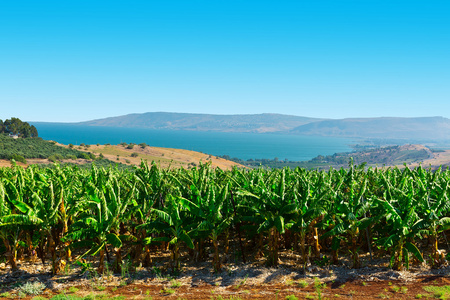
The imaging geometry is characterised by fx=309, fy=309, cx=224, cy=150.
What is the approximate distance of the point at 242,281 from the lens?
15.4 meters

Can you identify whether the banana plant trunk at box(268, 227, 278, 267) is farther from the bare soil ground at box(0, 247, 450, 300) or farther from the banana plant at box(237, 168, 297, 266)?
the bare soil ground at box(0, 247, 450, 300)

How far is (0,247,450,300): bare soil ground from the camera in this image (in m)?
13.8

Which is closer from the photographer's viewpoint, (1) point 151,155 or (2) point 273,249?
(2) point 273,249

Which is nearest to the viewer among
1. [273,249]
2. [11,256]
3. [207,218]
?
[207,218]

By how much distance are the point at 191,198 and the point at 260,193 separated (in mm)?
3680

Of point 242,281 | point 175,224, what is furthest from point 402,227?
point 175,224

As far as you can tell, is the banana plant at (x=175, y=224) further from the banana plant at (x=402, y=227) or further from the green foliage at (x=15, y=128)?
the green foliage at (x=15, y=128)

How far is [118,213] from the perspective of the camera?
14.8 meters

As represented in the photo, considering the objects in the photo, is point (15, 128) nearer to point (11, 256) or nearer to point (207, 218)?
point (11, 256)

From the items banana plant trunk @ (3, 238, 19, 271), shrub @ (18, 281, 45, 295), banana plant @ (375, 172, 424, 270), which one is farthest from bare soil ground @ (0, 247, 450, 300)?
banana plant @ (375, 172, 424, 270)

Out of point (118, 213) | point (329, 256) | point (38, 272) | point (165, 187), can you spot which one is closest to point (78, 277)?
point (38, 272)

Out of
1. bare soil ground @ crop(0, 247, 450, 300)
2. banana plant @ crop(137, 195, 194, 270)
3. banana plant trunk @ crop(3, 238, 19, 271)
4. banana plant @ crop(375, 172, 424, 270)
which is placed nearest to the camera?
bare soil ground @ crop(0, 247, 450, 300)

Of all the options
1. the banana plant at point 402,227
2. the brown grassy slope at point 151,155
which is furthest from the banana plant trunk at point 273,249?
the brown grassy slope at point 151,155

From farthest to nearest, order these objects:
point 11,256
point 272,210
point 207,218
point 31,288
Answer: point 11,256, point 272,210, point 207,218, point 31,288
